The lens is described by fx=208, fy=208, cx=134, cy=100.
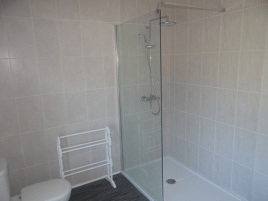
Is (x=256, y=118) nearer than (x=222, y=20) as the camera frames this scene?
Yes

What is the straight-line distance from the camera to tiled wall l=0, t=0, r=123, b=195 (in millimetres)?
2064

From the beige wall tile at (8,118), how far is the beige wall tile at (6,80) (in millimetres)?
70

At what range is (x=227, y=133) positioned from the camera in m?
2.32

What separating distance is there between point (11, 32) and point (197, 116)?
228cm

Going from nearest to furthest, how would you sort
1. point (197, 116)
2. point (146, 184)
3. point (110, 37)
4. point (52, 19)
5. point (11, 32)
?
point (11, 32)
point (52, 19)
point (146, 184)
point (110, 37)
point (197, 116)

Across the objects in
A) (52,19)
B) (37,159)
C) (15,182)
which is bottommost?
(15,182)

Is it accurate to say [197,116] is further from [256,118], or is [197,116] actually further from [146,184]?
[146,184]

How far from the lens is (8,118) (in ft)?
6.93

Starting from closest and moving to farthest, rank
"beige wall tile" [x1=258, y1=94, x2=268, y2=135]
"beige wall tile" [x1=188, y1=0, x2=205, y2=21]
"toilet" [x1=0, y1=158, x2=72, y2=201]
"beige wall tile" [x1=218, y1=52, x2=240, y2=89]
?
"toilet" [x1=0, y1=158, x2=72, y2=201], "beige wall tile" [x1=258, y1=94, x2=268, y2=135], "beige wall tile" [x1=218, y1=52, x2=240, y2=89], "beige wall tile" [x1=188, y1=0, x2=205, y2=21]

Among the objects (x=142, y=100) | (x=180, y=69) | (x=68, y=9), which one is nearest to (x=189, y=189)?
(x=142, y=100)

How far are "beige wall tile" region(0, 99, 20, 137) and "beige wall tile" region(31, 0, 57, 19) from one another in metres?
0.91

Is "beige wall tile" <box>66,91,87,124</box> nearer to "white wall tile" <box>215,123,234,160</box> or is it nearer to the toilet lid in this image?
the toilet lid

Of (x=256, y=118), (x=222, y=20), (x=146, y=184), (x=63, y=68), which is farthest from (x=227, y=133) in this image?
(x=63, y=68)

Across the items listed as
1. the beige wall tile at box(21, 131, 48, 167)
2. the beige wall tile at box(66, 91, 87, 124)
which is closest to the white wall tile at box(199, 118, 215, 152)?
the beige wall tile at box(66, 91, 87, 124)
